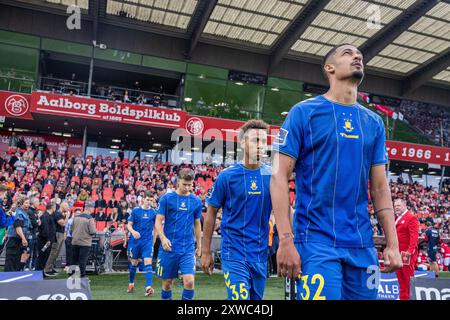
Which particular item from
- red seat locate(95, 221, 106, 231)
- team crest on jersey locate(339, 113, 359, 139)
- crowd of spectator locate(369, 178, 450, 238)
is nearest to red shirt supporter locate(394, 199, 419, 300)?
team crest on jersey locate(339, 113, 359, 139)

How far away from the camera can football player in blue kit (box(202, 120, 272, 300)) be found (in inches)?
165

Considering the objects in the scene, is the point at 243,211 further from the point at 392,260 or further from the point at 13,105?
the point at 13,105

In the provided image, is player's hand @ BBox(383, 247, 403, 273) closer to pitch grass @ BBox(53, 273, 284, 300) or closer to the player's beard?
the player's beard

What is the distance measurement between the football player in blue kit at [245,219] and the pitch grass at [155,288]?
4308 millimetres

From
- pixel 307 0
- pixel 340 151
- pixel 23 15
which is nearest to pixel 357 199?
pixel 340 151

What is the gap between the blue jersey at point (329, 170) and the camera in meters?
2.53

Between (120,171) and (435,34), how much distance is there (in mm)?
21191

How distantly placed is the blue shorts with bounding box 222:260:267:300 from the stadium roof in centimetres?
2066

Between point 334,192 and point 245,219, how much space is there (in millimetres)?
1936

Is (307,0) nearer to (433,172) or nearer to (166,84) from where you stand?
(166,84)

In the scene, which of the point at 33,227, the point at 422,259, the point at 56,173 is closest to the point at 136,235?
the point at 33,227

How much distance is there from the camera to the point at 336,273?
93.4 inches

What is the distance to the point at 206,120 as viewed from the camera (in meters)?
26.5

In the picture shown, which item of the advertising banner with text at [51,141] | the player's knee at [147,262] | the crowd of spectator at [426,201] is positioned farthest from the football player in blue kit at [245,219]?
the advertising banner with text at [51,141]
